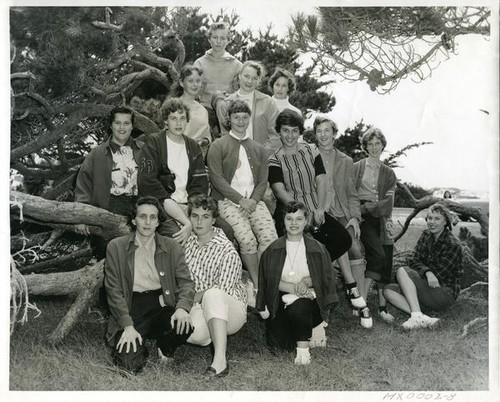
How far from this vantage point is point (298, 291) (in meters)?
4.99

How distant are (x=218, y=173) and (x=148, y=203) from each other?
2.16ft

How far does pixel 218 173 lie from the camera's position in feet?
17.2

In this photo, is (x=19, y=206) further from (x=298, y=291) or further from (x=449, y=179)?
(x=449, y=179)

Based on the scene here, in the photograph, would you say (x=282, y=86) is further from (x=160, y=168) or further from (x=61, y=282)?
(x=61, y=282)

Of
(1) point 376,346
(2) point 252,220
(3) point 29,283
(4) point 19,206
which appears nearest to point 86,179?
(4) point 19,206

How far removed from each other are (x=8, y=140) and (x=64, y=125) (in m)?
0.51

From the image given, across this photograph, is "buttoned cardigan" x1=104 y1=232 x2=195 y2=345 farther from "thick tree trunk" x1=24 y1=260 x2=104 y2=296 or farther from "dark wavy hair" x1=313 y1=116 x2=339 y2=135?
"dark wavy hair" x1=313 y1=116 x2=339 y2=135

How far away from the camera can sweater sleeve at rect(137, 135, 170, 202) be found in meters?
5.08

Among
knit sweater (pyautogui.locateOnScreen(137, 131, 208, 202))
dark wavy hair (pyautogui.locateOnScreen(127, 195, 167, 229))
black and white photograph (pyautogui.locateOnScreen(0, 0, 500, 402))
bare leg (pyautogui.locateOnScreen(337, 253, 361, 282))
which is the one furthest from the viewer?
bare leg (pyautogui.locateOnScreen(337, 253, 361, 282))

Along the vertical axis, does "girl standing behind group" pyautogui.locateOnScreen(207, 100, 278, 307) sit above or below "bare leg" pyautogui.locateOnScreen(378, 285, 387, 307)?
above

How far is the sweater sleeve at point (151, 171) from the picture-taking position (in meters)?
5.08

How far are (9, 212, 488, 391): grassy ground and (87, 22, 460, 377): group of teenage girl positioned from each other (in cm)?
15

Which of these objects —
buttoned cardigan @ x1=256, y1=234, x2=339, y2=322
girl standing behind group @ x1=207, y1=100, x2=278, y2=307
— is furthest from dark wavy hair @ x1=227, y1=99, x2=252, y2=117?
buttoned cardigan @ x1=256, y1=234, x2=339, y2=322

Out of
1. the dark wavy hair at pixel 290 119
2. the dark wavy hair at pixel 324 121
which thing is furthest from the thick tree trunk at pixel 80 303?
the dark wavy hair at pixel 324 121
